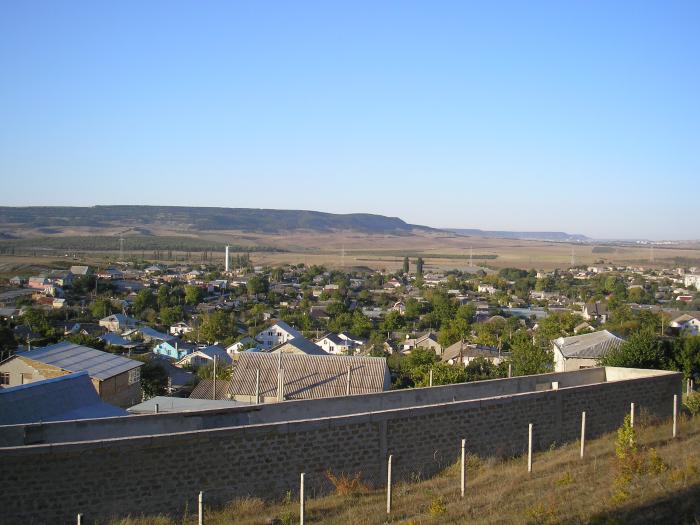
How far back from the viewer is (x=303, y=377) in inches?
875

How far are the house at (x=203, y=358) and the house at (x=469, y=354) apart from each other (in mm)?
11142

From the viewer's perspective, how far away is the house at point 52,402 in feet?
43.8

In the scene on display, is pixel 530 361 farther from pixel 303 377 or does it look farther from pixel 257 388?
pixel 257 388

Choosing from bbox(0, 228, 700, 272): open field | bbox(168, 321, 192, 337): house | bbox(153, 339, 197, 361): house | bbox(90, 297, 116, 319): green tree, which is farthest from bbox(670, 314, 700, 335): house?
bbox(0, 228, 700, 272): open field

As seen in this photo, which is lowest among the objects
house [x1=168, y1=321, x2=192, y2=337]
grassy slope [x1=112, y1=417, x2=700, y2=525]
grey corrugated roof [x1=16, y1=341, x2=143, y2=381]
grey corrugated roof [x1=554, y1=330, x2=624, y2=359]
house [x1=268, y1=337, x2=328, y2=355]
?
house [x1=168, y1=321, x2=192, y2=337]

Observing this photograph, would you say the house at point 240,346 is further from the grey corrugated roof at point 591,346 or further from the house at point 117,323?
the grey corrugated roof at point 591,346

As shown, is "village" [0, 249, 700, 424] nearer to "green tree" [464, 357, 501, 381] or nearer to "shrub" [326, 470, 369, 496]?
"green tree" [464, 357, 501, 381]

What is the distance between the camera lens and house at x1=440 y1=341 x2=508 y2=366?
3529 cm

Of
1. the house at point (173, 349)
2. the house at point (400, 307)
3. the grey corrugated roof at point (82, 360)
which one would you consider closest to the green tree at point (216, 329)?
the house at point (173, 349)

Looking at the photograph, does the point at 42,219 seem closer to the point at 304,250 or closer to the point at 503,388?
the point at 304,250

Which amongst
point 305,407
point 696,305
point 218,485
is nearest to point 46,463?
point 218,485

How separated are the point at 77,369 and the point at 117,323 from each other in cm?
3027

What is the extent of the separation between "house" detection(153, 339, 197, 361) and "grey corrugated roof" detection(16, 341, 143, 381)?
15.2m

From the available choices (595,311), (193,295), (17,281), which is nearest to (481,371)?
(595,311)
